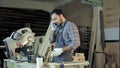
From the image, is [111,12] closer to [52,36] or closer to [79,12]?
[52,36]

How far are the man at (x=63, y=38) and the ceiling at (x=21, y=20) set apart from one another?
4.77 meters

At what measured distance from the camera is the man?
2.90 m

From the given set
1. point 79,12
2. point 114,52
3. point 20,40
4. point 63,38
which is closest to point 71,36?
point 63,38

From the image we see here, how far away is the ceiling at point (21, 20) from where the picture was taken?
24.9 ft

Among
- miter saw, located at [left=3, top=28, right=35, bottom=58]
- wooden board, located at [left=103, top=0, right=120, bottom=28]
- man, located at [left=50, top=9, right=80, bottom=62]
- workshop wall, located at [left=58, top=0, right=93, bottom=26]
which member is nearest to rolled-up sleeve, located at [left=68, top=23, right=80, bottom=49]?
man, located at [left=50, top=9, right=80, bottom=62]

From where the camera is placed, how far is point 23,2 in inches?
320

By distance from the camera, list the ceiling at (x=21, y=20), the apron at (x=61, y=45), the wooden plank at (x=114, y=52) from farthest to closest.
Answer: the ceiling at (x=21, y=20), the wooden plank at (x=114, y=52), the apron at (x=61, y=45)

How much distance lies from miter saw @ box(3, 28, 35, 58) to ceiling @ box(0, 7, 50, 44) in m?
3.72

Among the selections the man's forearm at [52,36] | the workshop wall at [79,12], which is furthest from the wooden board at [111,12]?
the man's forearm at [52,36]

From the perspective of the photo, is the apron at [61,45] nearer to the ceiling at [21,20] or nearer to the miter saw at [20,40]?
the miter saw at [20,40]

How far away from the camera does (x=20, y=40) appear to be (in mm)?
3688

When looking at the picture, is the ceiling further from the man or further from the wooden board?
the man

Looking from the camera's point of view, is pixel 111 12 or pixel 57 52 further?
pixel 111 12

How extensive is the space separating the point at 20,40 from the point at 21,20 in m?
4.29
